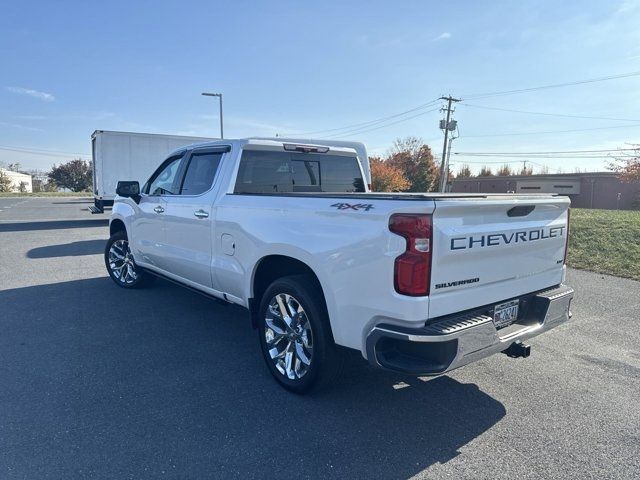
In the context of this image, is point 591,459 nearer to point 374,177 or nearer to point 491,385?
point 491,385

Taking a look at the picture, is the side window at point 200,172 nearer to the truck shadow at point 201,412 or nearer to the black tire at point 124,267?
the truck shadow at point 201,412

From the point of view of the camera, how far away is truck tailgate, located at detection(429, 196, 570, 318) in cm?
272

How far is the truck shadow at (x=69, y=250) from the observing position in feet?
32.9

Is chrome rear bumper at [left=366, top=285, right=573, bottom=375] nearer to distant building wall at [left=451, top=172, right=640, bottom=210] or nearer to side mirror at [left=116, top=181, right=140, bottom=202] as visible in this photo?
side mirror at [left=116, top=181, right=140, bottom=202]

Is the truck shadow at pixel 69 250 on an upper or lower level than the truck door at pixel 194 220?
lower

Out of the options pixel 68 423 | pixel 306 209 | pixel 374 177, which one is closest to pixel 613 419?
pixel 306 209

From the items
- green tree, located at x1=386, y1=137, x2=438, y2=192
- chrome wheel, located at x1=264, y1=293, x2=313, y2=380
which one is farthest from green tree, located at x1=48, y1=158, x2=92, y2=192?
chrome wheel, located at x1=264, y1=293, x2=313, y2=380

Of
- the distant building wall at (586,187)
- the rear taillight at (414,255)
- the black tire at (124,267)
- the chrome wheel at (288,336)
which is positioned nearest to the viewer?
the rear taillight at (414,255)

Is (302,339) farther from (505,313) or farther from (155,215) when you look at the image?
(155,215)

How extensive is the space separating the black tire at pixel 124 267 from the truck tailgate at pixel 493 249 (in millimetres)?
5012

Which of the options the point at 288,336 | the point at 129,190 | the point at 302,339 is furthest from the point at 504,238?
the point at 129,190

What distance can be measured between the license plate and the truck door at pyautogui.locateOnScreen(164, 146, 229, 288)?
8.80 ft

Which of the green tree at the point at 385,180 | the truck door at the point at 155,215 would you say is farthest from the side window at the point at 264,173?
the green tree at the point at 385,180

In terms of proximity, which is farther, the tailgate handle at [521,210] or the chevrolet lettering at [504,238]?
the tailgate handle at [521,210]
